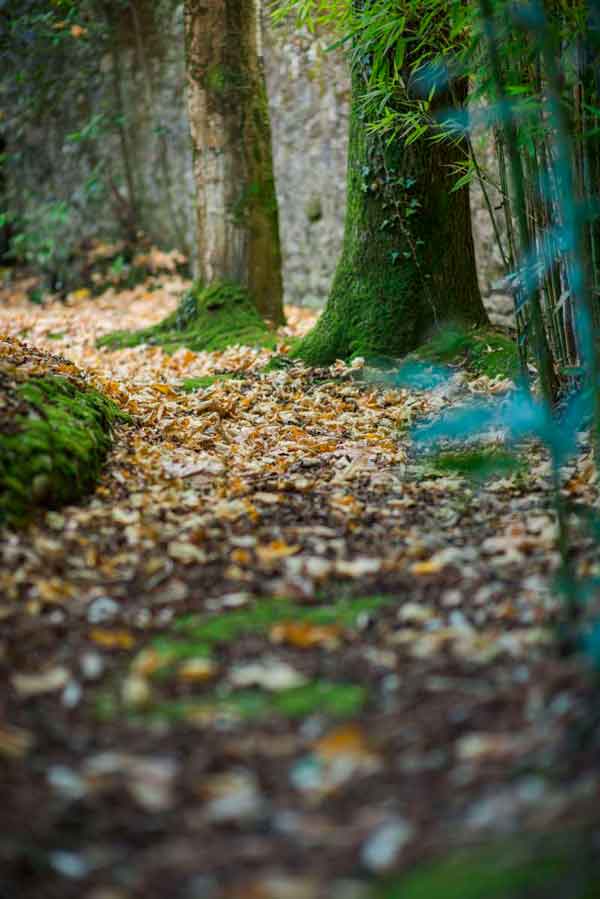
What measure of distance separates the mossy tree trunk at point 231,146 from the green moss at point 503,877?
3890mm

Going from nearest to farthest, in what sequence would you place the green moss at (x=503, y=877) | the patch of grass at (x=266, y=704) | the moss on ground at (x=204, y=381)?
1. the green moss at (x=503, y=877)
2. the patch of grass at (x=266, y=704)
3. the moss on ground at (x=204, y=381)

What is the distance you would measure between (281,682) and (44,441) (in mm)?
1004

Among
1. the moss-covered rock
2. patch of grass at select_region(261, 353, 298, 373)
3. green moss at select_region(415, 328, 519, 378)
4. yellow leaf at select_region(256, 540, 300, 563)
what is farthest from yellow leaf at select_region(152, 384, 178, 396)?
yellow leaf at select_region(256, 540, 300, 563)

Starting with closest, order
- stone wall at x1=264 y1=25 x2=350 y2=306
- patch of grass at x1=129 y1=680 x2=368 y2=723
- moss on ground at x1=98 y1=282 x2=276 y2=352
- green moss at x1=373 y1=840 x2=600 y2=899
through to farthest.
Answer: green moss at x1=373 y1=840 x2=600 y2=899 < patch of grass at x1=129 y1=680 x2=368 y2=723 < moss on ground at x1=98 y1=282 x2=276 y2=352 < stone wall at x1=264 y1=25 x2=350 y2=306

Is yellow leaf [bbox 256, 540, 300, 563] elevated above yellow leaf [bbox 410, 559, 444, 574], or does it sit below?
above

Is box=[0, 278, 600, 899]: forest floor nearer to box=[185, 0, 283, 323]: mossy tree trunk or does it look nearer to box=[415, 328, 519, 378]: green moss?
box=[415, 328, 519, 378]: green moss

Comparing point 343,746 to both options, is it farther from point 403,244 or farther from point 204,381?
point 403,244

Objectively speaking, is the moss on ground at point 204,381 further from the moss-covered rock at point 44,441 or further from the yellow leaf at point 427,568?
the yellow leaf at point 427,568

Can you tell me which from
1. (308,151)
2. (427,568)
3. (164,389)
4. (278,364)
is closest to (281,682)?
(427,568)

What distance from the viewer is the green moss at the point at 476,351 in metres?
3.35

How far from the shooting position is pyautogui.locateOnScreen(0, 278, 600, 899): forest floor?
117 cm

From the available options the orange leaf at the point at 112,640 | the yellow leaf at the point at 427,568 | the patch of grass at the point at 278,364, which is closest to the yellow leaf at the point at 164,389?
the patch of grass at the point at 278,364

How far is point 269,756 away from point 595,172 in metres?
1.92

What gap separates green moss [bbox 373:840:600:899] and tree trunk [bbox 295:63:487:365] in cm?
267
